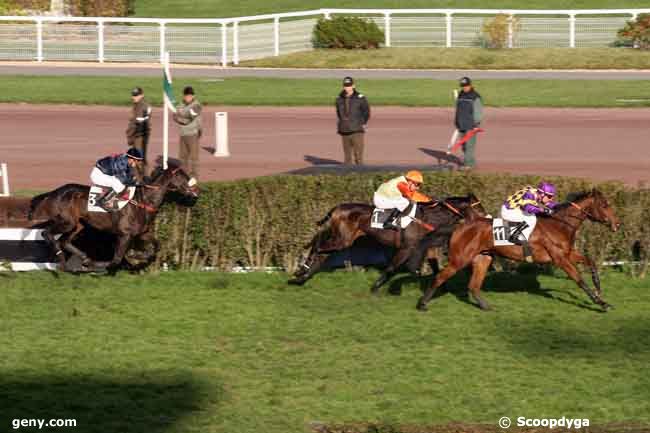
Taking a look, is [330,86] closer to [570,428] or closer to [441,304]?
[441,304]

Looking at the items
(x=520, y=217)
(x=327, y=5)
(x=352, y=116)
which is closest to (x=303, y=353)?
(x=520, y=217)

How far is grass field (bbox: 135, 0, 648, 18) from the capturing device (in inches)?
2223

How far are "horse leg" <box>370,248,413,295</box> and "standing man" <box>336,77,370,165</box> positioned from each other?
7071 millimetres

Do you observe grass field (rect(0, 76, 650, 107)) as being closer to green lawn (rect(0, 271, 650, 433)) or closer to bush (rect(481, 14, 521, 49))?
bush (rect(481, 14, 521, 49))

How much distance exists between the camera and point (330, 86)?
117 feet

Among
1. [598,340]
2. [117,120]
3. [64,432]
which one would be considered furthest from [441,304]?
[117,120]

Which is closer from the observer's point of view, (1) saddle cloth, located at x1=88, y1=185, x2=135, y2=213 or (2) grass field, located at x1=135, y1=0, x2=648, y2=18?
(1) saddle cloth, located at x1=88, y1=185, x2=135, y2=213

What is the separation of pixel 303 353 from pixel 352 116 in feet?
32.0

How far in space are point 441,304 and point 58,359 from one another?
15.9ft

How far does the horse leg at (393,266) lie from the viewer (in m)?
16.1

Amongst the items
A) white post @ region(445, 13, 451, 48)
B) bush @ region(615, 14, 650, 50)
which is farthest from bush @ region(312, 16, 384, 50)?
bush @ region(615, 14, 650, 50)

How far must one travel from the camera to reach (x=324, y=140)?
2791cm

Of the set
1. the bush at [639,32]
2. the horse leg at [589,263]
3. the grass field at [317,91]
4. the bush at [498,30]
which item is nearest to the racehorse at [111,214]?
the horse leg at [589,263]

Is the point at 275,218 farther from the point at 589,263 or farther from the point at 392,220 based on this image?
the point at 589,263
